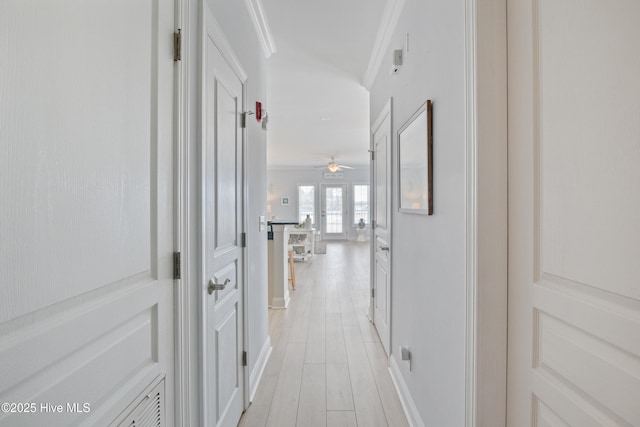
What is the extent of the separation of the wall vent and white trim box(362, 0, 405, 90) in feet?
7.88

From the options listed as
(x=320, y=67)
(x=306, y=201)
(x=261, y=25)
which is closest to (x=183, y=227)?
(x=261, y=25)

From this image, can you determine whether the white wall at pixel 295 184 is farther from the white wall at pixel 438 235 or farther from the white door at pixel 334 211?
the white wall at pixel 438 235

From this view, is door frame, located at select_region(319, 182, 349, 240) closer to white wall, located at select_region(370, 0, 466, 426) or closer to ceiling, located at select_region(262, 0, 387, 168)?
ceiling, located at select_region(262, 0, 387, 168)

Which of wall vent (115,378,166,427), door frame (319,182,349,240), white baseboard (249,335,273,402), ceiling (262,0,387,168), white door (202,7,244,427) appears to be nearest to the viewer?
wall vent (115,378,166,427)

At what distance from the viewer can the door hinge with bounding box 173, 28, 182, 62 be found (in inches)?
42.8

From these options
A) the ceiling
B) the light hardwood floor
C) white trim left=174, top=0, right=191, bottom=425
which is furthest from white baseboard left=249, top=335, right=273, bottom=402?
the ceiling

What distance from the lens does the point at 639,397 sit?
2.08 feet

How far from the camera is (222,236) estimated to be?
1.62 metres

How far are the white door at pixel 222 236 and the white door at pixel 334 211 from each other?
9594 mm

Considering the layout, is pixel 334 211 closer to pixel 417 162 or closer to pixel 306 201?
pixel 306 201

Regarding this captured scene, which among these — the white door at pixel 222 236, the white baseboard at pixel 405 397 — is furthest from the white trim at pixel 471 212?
the white door at pixel 222 236

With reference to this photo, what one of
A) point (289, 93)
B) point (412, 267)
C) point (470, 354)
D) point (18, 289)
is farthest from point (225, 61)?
point (289, 93)

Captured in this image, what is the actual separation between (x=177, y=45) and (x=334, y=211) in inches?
416

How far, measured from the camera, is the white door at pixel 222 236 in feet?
4.52
